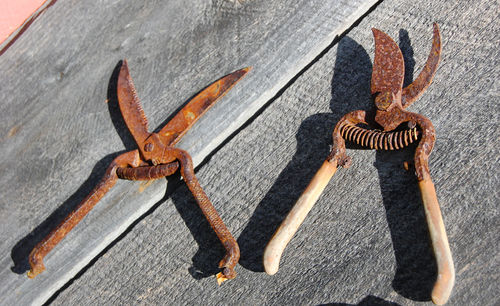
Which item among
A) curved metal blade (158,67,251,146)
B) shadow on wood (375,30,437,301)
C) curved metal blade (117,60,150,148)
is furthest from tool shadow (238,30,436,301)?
curved metal blade (117,60,150,148)

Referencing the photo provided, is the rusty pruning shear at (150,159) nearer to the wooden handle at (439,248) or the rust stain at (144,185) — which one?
the rust stain at (144,185)

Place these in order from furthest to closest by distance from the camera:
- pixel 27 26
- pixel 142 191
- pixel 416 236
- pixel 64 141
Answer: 1. pixel 27 26
2. pixel 64 141
3. pixel 142 191
4. pixel 416 236

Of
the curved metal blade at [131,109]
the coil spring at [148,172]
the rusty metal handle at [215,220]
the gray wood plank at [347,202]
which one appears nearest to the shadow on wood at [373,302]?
the gray wood plank at [347,202]

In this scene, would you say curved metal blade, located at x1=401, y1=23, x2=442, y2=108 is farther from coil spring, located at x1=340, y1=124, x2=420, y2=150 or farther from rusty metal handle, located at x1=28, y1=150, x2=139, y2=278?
rusty metal handle, located at x1=28, y1=150, x2=139, y2=278

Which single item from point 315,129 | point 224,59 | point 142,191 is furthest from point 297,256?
point 224,59

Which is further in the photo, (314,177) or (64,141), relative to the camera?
(64,141)

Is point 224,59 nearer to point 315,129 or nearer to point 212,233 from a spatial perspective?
point 315,129

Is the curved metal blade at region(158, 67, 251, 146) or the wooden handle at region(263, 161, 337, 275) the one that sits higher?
Answer: the curved metal blade at region(158, 67, 251, 146)
